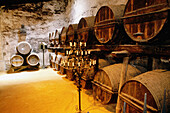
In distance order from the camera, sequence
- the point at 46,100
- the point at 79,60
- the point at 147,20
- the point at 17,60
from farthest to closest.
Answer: the point at 17,60, the point at 46,100, the point at 79,60, the point at 147,20

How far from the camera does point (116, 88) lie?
2652 millimetres

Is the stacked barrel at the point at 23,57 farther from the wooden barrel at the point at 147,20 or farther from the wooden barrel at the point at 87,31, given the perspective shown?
the wooden barrel at the point at 147,20

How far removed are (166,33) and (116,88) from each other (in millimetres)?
1413

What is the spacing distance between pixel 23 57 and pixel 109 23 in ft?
22.2

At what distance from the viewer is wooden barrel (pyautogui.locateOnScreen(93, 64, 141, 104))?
8.70 feet

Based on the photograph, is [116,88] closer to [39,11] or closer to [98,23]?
[98,23]

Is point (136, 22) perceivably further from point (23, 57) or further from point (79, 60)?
point (23, 57)

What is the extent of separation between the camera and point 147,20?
6.58 ft

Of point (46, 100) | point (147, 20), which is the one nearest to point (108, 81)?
point (147, 20)

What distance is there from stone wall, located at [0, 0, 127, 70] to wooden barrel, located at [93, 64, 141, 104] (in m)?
5.02

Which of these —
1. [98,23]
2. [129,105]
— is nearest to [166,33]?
[129,105]

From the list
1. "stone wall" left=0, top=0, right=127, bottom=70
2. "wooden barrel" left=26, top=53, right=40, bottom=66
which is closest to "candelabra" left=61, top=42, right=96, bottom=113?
"stone wall" left=0, top=0, right=127, bottom=70

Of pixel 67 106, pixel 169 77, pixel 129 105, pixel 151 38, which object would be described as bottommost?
pixel 67 106

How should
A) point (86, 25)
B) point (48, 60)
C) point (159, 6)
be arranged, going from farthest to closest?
point (48, 60) < point (86, 25) < point (159, 6)
